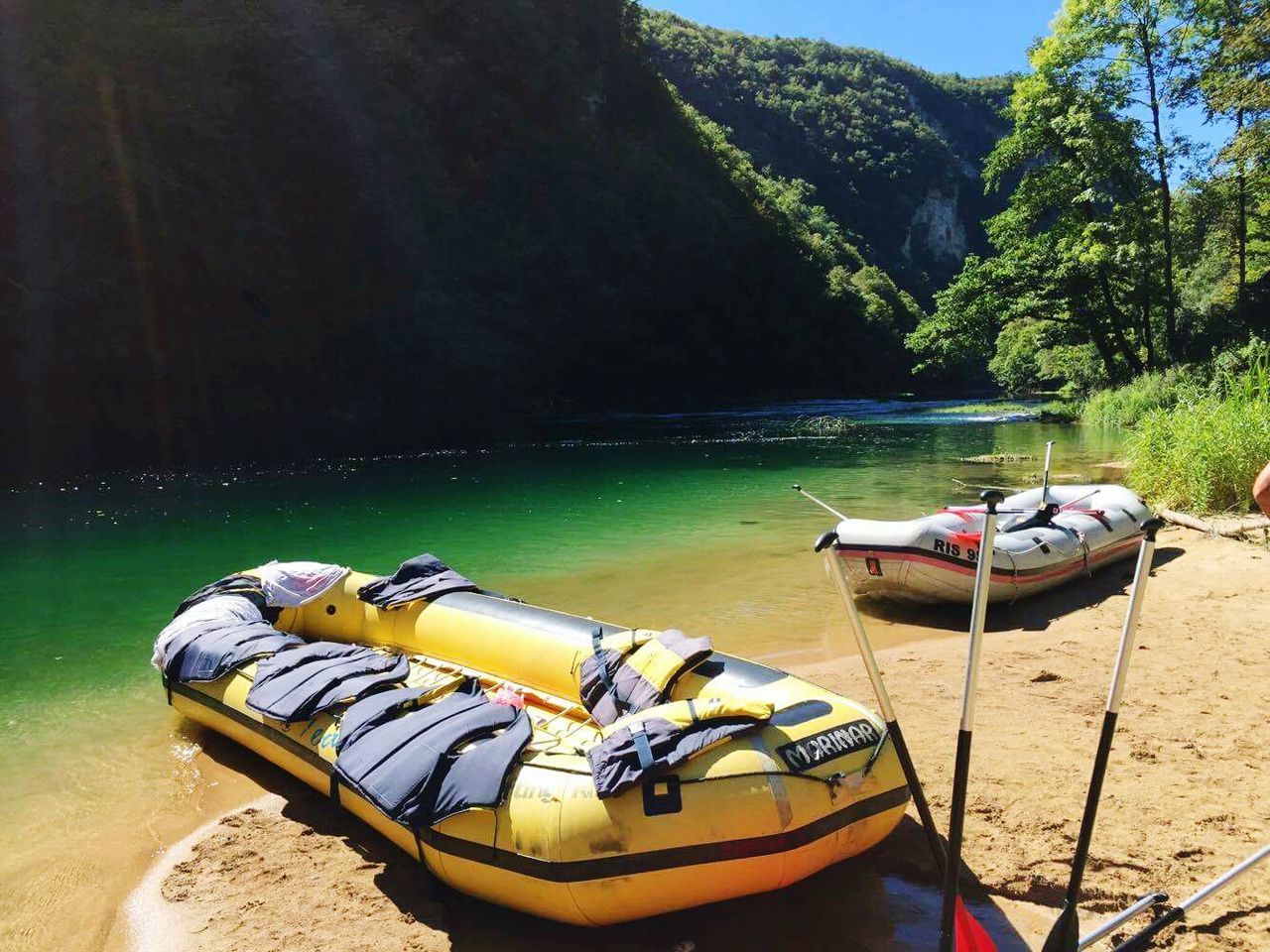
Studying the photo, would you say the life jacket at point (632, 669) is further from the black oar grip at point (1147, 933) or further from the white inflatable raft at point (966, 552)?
the white inflatable raft at point (966, 552)

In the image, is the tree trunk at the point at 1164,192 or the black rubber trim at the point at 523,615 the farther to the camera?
the tree trunk at the point at 1164,192

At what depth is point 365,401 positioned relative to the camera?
31.0 metres

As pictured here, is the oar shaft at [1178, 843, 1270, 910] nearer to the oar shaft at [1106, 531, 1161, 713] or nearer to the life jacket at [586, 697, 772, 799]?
the oar shaft at [1106, 531, 1161, 713]

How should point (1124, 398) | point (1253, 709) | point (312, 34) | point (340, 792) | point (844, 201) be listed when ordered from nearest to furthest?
point (340, 792)
point (1253, 709)
point (1124, 398)
point (312, 34)
point (844, 201)

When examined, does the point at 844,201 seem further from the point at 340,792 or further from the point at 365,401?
the point at 340,792

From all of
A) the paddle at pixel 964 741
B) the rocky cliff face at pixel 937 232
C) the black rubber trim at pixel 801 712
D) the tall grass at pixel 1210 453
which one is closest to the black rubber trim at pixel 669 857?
the black rubber trim at pixel 801 712

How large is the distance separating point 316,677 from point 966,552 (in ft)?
15.9

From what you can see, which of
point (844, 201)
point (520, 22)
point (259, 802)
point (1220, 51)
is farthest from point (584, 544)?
point (844, 201)

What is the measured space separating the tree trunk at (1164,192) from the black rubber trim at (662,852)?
69.4 ft

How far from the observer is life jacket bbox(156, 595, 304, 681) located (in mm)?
4727

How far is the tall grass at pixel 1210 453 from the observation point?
26.3 feet

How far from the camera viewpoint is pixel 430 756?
3229mm

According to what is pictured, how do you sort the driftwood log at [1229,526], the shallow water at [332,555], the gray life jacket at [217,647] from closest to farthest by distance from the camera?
1. the shallow water at [332,555]
2. the gray life jacket at [217,647]
3. the driftwood log at [1229,526]

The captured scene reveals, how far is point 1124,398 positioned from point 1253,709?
17695 millimetres
